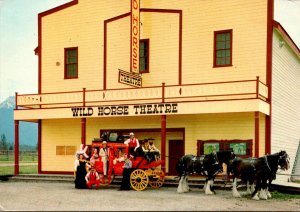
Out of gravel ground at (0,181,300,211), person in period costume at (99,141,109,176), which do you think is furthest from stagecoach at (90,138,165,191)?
gravel ground at (0,181,300,211)

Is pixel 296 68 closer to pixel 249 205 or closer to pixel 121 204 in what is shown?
pixel 249 205

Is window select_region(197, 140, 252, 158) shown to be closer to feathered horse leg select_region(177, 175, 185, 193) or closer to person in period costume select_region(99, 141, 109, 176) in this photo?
feathered horse leg select_region(177, 175, 185, 193)

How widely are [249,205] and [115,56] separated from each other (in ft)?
43.6

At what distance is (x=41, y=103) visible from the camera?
2622cm

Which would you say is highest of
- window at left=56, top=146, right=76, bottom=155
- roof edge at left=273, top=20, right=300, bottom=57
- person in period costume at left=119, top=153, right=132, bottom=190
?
roof edge at left=273, top=20, right=300, bottom=57

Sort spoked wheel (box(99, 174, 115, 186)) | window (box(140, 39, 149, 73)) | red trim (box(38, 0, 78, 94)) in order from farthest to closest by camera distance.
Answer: red trim (box(38, 0, 78, 94)), window (box(140, 39, 149, 73)), spoked wheel (box(99, 174, 115, 186))

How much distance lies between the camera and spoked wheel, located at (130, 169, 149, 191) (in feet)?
65.3

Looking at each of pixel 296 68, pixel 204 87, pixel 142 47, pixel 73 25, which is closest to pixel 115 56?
pixel 142 47

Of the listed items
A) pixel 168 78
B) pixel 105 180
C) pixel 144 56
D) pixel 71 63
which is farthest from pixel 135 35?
pixel 105 180

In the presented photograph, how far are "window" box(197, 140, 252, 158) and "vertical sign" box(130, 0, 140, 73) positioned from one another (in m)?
4.90

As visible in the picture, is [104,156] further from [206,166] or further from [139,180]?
[206,166]

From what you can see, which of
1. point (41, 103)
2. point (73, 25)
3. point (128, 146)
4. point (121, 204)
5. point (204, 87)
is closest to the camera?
point (121, 204)

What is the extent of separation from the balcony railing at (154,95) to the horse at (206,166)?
326cm

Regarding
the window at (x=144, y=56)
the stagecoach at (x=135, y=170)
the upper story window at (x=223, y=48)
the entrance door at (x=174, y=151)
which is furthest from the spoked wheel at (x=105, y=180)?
the upper story window at (x=223, y=48)
